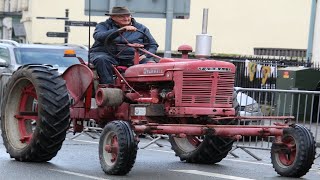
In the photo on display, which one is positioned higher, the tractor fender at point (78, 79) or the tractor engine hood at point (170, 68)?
the tractor engine hood at point (170, 68)

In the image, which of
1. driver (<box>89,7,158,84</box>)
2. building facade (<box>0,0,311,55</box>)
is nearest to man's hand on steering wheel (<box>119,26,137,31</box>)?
driver (<box>89,7,158,84</box>)

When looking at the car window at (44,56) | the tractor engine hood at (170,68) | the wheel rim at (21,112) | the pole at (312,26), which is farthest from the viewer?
the pole at (312,26)

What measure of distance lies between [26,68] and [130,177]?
237 cm

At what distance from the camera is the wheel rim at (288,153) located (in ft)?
32.2

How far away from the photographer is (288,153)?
9.89 m

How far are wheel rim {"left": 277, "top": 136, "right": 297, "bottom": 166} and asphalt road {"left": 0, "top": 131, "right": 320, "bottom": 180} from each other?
0.21 m

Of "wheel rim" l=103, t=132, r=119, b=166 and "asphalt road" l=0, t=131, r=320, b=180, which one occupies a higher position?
"wheel rim" l=103, t=132, r=119, b=166

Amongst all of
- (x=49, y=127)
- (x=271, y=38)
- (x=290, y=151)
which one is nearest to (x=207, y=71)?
(x=290, y=151)

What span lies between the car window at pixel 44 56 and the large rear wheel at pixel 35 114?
696cm

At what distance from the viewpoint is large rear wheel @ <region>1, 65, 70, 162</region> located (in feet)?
34.1

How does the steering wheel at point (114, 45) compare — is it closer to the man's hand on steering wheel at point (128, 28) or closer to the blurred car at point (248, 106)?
the man's hand on steering wheel at point (128, 28)

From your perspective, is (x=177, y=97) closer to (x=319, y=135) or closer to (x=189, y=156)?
(x=189, y=156)

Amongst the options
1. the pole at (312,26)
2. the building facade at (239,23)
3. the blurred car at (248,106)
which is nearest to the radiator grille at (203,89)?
the blurred car at (248,106)

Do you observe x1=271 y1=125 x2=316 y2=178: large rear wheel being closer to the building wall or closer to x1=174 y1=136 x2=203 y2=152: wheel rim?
x1=174 y1=136 x2=203 y2=152: wheel rim
